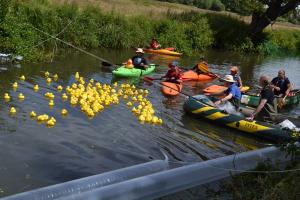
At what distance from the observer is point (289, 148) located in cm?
675

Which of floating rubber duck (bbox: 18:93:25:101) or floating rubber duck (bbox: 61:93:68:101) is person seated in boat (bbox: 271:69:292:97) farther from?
floating rubber duck (bbox: 18:93:25:101)

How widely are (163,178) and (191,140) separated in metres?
3.66

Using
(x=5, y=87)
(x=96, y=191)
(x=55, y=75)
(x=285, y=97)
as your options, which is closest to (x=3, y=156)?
(x=96, y=191)

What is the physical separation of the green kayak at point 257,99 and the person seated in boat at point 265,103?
195 centimetres

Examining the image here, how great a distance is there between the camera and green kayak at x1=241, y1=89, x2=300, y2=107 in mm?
14302

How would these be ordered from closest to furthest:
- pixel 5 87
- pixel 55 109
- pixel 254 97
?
pixel 55 109 → pixel 5 87 → pixel 254 97

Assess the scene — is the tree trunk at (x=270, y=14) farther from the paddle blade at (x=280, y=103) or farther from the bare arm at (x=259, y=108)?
the bare arm at (x=259, y=108)

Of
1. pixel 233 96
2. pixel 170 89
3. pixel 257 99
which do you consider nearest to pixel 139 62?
pixel 170 89

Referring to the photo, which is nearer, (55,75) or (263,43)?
(55,75)

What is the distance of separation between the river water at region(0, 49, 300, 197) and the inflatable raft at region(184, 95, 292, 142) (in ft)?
0.62

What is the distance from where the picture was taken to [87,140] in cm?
967

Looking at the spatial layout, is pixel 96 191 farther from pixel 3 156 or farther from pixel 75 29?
pixel 75 29

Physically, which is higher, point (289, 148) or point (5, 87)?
point (289, 148)

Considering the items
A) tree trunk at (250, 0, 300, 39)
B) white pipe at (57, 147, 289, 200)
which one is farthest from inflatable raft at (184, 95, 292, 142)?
tree trunk at (250, 0, 300, 39)
